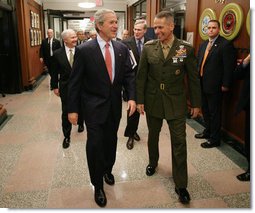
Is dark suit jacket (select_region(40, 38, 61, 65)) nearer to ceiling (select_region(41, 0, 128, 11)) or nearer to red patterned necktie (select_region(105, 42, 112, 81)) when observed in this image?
ceiling (select_region(41, 0, 128, 11))

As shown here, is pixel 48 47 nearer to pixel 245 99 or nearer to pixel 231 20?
pixel 231 20

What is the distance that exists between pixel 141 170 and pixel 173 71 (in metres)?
1.16

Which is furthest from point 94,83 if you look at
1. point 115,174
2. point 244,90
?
point 244,90

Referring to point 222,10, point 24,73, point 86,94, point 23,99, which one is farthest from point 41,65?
point 86,94

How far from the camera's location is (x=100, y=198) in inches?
88.9

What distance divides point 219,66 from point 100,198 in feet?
6.88

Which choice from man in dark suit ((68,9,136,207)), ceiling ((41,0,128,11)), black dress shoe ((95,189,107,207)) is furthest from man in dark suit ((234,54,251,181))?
ceiling ((41,0,128,11))

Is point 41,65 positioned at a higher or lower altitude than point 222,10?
lower

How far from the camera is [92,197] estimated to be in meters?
2.37

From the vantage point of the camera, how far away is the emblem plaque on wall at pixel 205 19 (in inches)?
150

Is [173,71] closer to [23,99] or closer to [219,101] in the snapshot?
[219,101]

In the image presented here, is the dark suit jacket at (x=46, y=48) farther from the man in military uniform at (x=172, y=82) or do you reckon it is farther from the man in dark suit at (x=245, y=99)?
the man in dark suit at (x=245, y=99)

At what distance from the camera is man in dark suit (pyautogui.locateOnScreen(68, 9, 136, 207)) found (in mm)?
2074

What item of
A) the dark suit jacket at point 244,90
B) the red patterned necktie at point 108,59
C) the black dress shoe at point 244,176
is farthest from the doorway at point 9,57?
the black dress shoe at point 244,176
